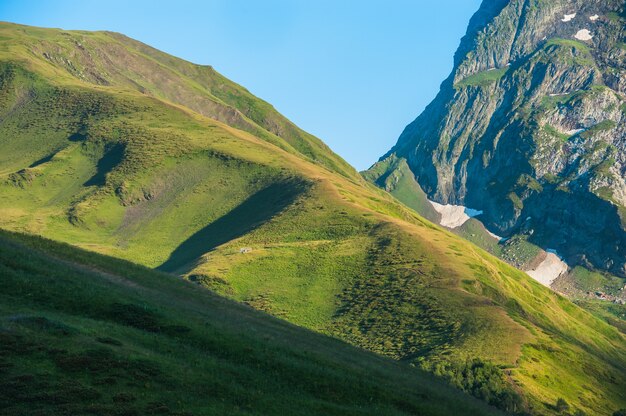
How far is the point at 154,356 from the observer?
178 feet

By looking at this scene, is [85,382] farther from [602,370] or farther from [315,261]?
[602,370]

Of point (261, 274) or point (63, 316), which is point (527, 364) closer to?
point (261, 274)

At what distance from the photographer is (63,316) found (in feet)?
196

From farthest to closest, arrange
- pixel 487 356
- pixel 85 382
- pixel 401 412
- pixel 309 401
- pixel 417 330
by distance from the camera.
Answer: pixel 417 330
pixel 487 356
pixel 401 412
pixel 309 401
pixel 85 382

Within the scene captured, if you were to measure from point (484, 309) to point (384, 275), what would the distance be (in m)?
29.9

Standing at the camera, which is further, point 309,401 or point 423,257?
point 423,257

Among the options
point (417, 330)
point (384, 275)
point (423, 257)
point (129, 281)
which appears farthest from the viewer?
point (423, 257)

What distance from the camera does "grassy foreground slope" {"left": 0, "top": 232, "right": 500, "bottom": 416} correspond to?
144ft

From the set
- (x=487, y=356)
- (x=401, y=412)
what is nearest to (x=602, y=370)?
(x=487, y=356)

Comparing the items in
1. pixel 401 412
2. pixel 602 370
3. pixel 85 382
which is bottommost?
pixel 602 370

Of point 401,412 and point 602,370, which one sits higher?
point 401,412

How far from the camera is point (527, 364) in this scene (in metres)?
140

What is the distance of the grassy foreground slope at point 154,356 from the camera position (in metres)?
43.8

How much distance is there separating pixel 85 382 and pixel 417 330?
112964 mm
